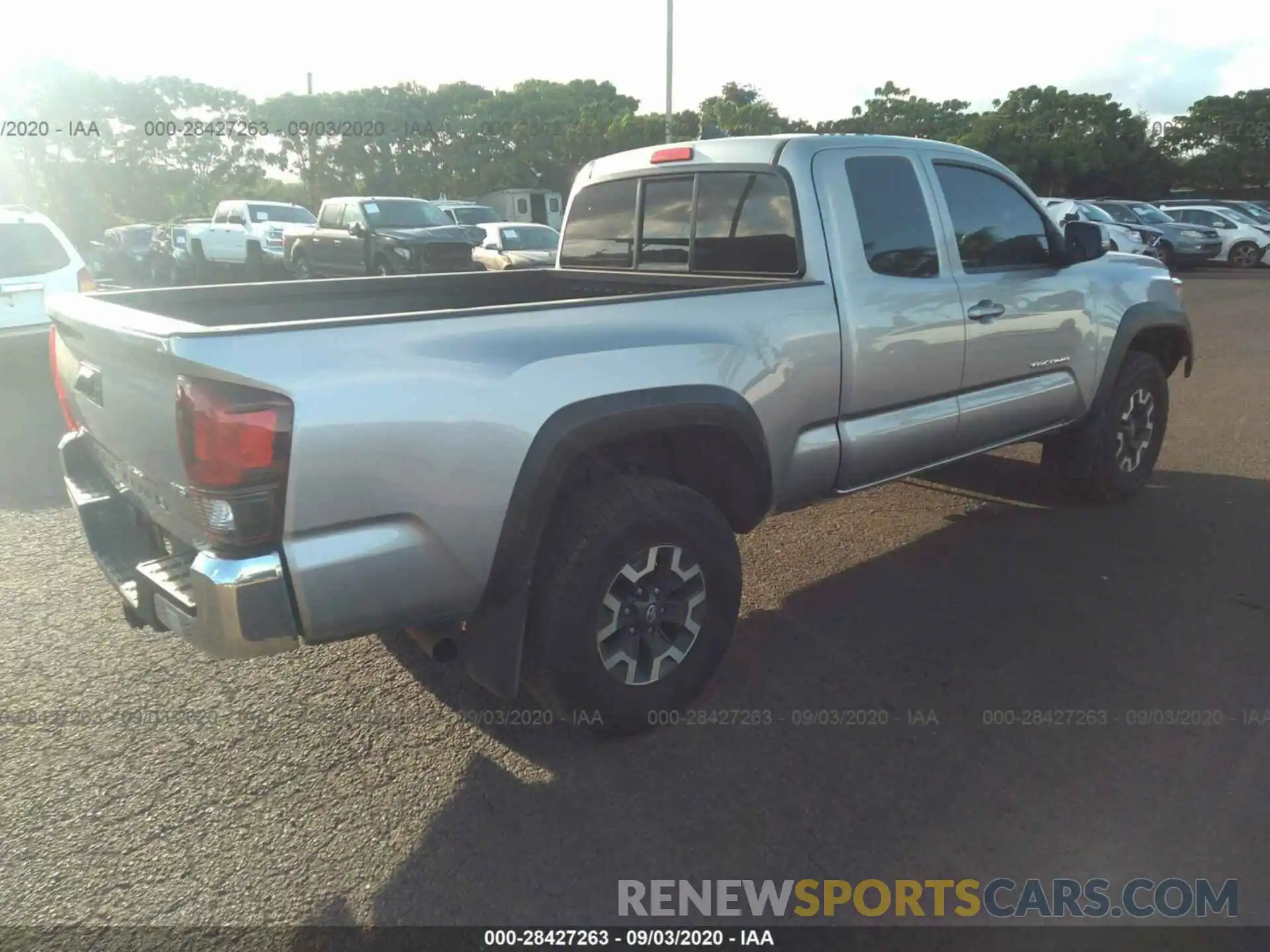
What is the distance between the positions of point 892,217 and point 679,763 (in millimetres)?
2432

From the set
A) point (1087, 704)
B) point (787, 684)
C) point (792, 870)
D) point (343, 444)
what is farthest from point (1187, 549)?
point (343, 444)

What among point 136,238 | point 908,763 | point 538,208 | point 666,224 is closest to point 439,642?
point 908,763

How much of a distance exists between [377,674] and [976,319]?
2.98 meters

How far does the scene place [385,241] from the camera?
17.6 metres

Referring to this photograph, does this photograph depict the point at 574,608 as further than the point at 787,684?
No

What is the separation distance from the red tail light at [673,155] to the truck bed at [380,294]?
0.51 meters

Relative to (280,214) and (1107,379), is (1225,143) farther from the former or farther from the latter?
(1107,379)

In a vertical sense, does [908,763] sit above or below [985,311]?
below

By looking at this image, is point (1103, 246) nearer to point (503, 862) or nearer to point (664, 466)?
point (664, 466)

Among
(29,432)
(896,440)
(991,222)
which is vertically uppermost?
(991,222)

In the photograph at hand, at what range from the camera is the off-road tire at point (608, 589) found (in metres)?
2.96

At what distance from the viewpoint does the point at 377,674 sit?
3680 millimetres

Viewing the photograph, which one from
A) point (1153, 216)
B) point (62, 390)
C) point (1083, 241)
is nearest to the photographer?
point (62, 390)

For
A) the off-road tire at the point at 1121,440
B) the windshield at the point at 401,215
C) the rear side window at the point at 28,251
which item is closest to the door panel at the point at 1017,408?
the off-road tire at the point at 1121,440
